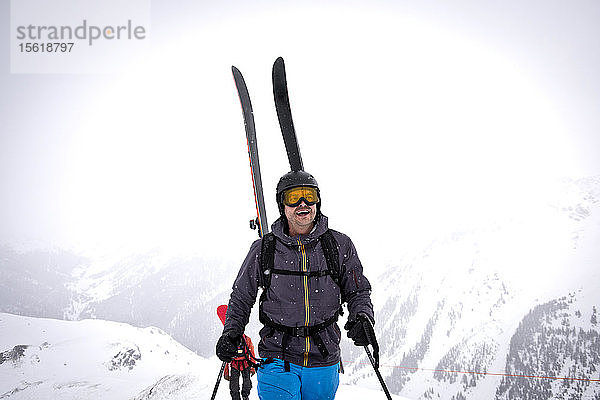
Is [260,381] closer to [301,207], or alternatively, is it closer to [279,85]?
[301,207]

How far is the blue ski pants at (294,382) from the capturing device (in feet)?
11.2

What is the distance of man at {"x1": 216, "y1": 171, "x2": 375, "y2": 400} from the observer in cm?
351

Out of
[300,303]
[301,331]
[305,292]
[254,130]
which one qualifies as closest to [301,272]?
[305,292]

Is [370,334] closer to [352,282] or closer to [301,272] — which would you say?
[352,282]

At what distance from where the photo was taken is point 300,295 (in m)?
3.60

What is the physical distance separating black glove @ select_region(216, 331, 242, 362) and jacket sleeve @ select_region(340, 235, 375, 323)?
124 centimetres

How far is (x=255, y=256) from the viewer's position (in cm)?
385

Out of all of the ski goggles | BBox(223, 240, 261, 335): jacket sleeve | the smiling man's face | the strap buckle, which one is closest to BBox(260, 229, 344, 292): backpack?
BBox(223, 240, 261, 335): jacket sleeve

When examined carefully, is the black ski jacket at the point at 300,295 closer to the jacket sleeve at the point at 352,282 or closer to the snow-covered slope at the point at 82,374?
the jacket sleeve at the point at 352,282

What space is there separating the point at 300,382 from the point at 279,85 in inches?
211

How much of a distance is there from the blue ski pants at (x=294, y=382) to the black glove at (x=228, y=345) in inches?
13.7

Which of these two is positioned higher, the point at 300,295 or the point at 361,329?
the point at 300,295

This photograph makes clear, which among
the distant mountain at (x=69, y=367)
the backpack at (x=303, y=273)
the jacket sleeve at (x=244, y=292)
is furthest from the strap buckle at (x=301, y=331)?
the distant mountain at (x=69, y=367)

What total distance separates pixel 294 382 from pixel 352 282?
1174 millimetres
